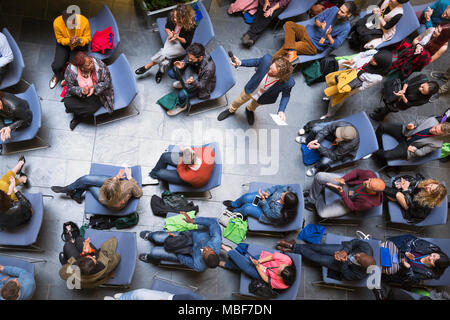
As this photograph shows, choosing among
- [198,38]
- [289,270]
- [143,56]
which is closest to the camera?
[289,270]

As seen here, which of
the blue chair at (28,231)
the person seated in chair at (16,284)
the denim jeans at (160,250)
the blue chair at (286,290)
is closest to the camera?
the person seated in chair at (16,284)

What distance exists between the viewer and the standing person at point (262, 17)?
5.40 meters

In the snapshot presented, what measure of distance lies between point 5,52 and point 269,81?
3.26 meters

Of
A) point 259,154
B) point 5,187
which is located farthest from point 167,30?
point 5,187

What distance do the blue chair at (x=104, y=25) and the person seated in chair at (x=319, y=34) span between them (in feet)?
7.54

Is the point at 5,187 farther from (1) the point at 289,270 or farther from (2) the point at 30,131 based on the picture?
(1) the point at 289,270

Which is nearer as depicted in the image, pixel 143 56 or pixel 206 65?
pixel 206 65

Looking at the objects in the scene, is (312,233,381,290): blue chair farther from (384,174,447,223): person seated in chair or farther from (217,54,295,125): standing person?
(217,54,295,125): standing person

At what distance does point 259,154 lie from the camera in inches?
202

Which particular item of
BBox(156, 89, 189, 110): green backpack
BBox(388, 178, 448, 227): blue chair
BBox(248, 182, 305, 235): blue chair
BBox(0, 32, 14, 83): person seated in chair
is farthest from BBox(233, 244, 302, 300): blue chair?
BBox(0, 32, 14, 83): person seated in chair

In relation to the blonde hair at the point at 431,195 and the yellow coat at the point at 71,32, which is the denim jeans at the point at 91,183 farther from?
the blonde hair at the point at 431,195

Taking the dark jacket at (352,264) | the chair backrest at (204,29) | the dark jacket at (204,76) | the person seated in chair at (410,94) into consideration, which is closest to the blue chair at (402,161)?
the person seated in chair at (410,94)

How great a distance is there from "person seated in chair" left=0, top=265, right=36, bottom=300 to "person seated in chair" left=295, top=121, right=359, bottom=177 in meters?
3.73
